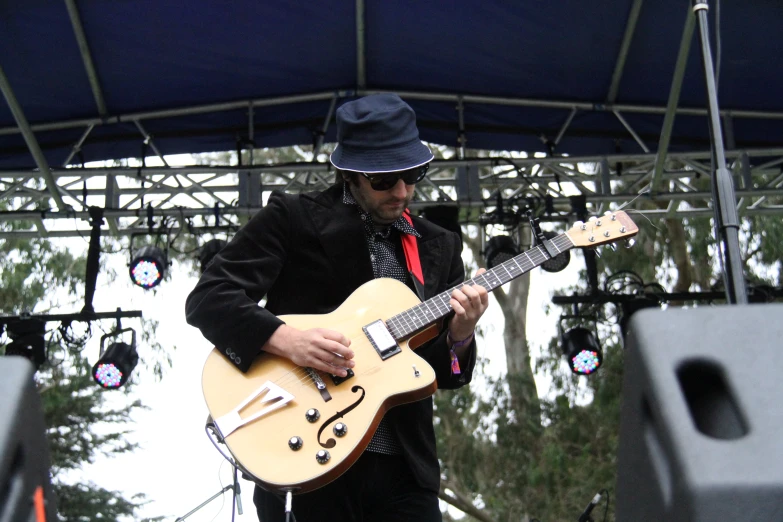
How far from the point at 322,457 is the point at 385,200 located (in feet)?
2.79

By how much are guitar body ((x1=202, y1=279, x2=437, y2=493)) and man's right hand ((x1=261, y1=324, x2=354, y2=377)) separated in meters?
0.06

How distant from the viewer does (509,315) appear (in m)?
15.6

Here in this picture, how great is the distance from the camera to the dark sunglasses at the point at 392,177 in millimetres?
2883

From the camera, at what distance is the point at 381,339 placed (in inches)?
110

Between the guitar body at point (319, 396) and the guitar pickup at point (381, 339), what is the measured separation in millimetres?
12

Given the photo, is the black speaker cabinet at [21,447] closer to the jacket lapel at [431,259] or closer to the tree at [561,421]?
the jacket lapel at [431,259]

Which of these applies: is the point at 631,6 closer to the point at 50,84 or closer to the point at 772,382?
the point at 50,84

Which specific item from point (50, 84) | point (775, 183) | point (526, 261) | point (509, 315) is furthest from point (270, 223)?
point (509, 315)

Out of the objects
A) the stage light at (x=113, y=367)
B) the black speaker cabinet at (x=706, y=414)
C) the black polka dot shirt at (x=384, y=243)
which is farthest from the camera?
the stage light at (x=113, y=367)

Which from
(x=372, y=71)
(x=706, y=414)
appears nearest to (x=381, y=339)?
(x=706, y=414)

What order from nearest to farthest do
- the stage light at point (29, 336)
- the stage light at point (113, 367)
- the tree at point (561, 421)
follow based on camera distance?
the stage light at point (113, 367) → the stage light at point (29, 336) → the tree at point (561, 421)

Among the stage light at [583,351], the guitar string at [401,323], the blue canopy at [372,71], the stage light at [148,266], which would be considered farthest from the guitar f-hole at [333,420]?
the stage light at [583,351]

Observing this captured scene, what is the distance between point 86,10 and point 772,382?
5255 mm

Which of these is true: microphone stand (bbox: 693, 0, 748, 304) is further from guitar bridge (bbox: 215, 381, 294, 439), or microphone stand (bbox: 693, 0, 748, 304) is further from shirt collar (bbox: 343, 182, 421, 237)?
guitar bridge (bbox: 215, 381, 294, 439)
